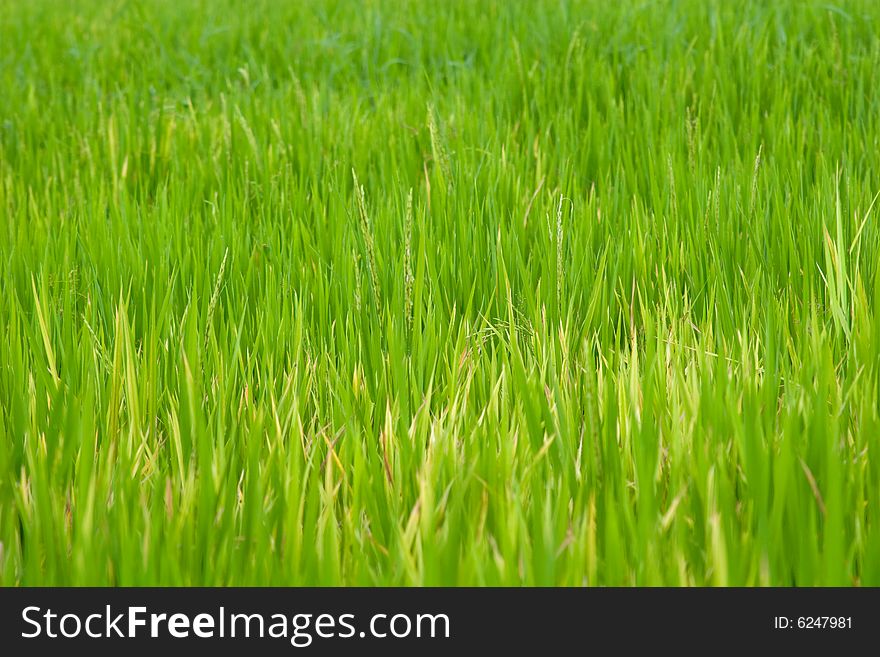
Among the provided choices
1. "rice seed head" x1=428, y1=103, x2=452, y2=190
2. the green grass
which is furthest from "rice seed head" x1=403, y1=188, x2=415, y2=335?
"rice seed head" x1=428, y1=103, x2=452, y2=190

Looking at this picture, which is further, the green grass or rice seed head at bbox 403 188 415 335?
rice seed head at bbox 403 188 415 335

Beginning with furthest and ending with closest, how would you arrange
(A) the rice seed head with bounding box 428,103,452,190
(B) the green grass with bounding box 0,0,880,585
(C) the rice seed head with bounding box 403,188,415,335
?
1. (A) the rice seed head with bounding box 428,103,452,190
2. (C) the rice seed head with bounding box 403,188,415,335
3. (B) the green grass with bounding box 0,0,880,585

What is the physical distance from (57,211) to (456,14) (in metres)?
2.30

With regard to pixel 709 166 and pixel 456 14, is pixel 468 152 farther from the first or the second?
pixel 456 14

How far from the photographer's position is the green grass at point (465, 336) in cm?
95

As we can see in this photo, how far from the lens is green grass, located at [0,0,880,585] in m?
0.95

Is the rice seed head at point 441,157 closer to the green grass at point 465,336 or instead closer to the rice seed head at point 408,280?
the green grass at point 465,336

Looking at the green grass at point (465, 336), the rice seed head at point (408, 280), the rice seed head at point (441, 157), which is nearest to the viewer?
the green grass at point (465, 336)

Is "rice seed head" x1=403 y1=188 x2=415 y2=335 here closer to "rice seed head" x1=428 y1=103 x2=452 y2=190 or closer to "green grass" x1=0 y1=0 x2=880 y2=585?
"green grass" x1=0 y1=0 x2=880 y2=585

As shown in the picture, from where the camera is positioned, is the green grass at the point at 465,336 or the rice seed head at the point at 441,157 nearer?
the green grass at the point at 465,336

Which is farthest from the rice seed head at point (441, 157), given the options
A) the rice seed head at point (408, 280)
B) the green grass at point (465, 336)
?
the rice seed head at point (408, 280)

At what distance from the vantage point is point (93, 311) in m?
1.48
